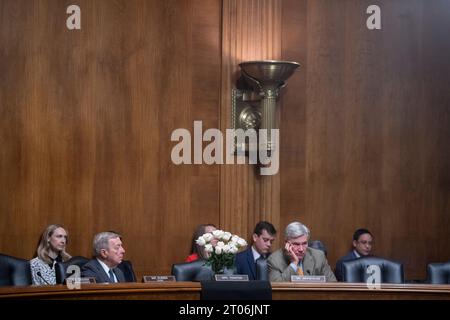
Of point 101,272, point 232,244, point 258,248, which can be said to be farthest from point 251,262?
point 101,272

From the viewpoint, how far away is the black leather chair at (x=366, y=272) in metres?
7.49

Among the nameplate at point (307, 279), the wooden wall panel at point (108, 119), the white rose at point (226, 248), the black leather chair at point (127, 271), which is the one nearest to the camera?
the nameplate at point (307, 279)

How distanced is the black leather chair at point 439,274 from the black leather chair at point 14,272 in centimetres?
289

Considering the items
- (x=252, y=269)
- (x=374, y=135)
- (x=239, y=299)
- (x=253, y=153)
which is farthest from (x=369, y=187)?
(x=239, y=299)

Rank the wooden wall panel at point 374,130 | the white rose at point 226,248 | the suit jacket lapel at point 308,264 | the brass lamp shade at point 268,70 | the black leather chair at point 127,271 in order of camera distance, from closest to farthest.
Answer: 1. the white rose at point 226,248
2. the suit jacket lapel at point 308,264
3. the black leather chair at point 127,271
4. the brass lamp shade at point 268,70
5. the wooden wall panel at point 374,130

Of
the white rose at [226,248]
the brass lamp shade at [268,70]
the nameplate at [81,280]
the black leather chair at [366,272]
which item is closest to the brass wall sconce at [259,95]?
the brass lamp shade at [268,70]

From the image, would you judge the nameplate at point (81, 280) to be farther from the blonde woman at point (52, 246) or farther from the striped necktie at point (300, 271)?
the striped necktie at point (300, 271)

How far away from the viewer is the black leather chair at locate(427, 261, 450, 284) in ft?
24.8

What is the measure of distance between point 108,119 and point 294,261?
232 centimetres

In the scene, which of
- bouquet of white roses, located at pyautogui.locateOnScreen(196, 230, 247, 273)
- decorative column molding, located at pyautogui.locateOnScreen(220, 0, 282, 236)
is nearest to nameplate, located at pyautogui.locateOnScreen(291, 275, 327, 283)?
bouquet of white roses, located at pyautogui.locateOnScreen(196, 230, 247, 273)

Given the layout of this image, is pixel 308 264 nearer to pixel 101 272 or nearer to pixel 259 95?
pixel 101 272

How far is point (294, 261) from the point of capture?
7605mm

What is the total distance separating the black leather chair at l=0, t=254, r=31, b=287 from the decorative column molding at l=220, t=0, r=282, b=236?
228 cm
